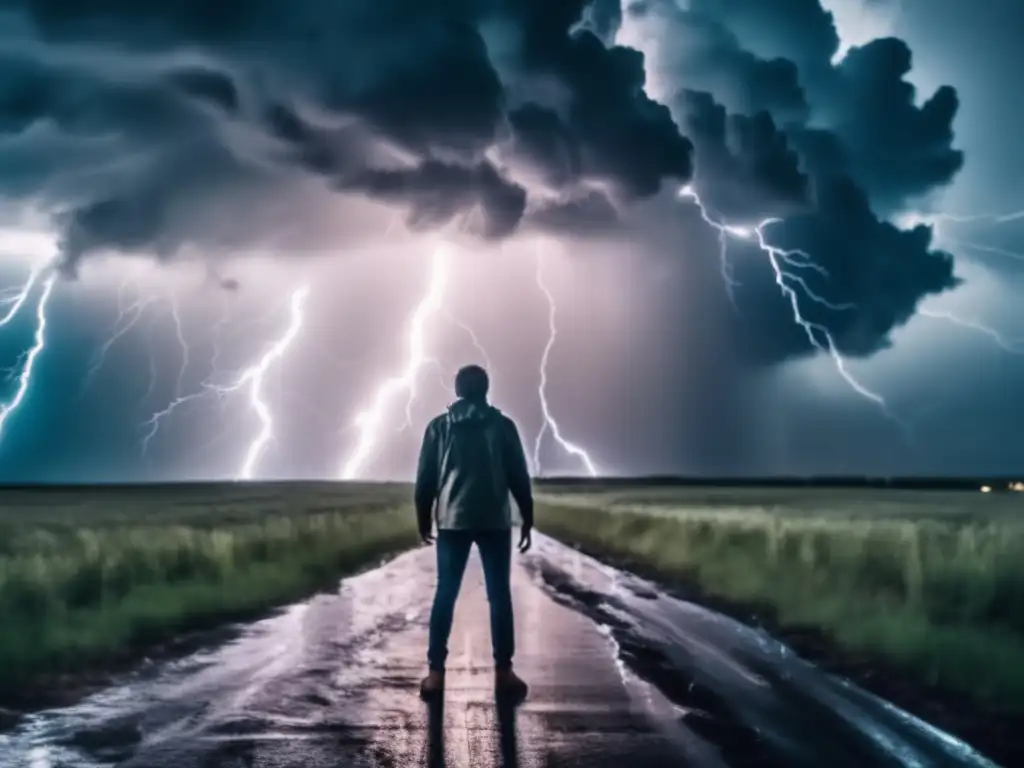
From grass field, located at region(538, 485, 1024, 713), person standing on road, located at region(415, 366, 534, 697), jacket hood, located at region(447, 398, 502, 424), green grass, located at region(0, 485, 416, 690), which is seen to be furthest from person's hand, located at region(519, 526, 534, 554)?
green grass, located at region(0, 485, 416, 690)

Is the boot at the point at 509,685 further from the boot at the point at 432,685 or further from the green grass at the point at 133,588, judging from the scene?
the green grass at the point at 133,588

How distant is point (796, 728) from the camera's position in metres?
6.17

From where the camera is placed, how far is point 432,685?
23.2 feet

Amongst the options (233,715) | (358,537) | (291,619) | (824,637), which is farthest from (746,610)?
(358,537)

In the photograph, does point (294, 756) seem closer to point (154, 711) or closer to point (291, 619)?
point (154, 711)

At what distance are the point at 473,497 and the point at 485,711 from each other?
142 cm

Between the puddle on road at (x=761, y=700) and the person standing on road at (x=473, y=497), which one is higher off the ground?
the person standing on road at (x=473, y=497)

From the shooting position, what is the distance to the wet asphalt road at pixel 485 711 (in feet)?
17.9

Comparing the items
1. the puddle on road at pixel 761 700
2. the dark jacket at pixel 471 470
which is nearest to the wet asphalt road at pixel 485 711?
the puddle on road at pixel 761 700

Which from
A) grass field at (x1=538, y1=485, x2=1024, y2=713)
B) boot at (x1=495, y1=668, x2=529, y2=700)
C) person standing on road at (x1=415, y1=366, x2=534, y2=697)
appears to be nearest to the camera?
boot at (x1=495, y1=668, x2=529, y2=700)

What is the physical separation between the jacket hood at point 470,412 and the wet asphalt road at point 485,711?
167 centimetres

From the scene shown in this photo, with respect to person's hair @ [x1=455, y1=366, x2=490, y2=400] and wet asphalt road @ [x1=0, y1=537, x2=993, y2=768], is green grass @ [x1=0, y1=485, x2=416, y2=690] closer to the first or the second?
wet asphalt road @ [x1=0, y1=537, x2=993, y2=768]

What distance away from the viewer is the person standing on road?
24.5 feet

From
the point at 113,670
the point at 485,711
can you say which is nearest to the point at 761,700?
the point at 485,711
